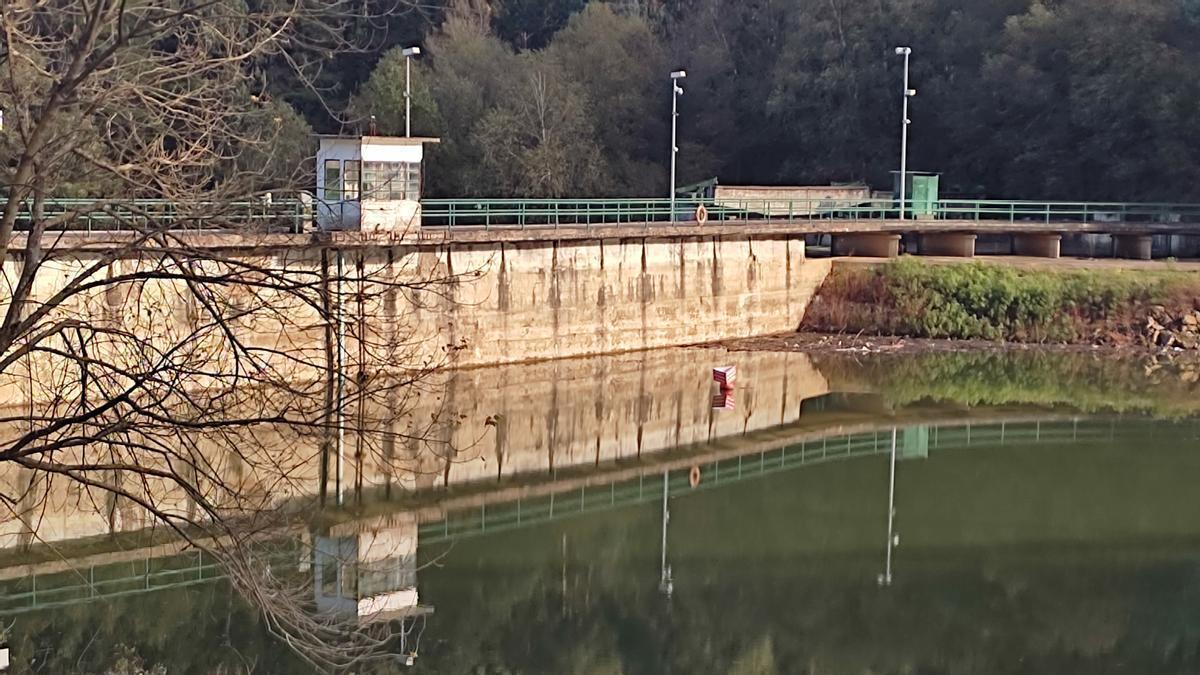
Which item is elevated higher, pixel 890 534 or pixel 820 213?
pixel 820 213

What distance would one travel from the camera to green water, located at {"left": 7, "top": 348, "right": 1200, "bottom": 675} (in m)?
15.9

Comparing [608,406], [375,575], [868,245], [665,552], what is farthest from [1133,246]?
[375,575]

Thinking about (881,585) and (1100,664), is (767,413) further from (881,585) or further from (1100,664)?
(1100,664)

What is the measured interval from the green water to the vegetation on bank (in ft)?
34.1

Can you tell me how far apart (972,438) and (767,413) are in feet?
13.2

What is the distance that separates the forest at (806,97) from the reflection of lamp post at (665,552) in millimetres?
25609

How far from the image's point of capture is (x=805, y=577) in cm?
1880

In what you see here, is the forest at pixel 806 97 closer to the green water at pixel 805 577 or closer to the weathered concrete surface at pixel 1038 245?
the weathered concrete surface at pixel 1038 245

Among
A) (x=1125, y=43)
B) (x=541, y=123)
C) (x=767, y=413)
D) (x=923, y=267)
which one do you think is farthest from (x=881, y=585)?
(x=541, y=123)

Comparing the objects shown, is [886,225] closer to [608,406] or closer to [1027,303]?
[1027,303]

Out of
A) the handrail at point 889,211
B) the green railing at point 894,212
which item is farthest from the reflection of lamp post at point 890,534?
the handrail at point 889,211

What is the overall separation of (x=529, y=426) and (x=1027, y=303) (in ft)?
53.5

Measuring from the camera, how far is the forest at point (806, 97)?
48.7 metres

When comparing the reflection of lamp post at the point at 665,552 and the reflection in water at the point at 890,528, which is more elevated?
the reflection in water at the point at 890,528
